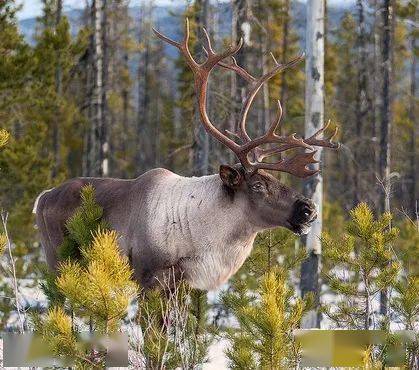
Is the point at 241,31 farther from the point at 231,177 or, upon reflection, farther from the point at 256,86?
the point at 231,177

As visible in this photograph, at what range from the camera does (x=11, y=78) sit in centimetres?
1091

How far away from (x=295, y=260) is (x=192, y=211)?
0.87 m

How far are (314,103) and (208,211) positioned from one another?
12.0 feet

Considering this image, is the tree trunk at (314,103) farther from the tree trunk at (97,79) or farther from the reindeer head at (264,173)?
the tree trunk at (97,79)

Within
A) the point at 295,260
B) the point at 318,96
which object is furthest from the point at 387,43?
the point at 295,260

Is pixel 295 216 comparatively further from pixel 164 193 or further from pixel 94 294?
pixel 94 294

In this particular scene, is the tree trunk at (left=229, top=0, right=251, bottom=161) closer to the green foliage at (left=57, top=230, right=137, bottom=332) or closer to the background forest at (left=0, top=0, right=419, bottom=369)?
the background forest at (left=0, top=0, right=419, bottom=369)

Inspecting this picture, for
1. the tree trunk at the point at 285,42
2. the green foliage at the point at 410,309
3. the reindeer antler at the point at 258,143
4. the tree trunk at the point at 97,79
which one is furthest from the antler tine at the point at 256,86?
the tree trunk at the point at 285,42

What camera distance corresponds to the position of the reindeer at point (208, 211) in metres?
5.70

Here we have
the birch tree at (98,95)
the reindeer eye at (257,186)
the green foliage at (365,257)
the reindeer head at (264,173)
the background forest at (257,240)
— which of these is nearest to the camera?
the background forest at (257,240)

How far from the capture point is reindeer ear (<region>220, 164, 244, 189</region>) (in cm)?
572

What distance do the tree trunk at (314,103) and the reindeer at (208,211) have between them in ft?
10.1

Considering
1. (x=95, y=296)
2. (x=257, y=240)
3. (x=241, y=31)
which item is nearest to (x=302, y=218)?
(x=257, y=240)

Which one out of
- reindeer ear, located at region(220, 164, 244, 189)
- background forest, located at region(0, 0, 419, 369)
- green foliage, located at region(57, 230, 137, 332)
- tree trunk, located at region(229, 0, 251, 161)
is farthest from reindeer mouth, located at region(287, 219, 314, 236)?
tree trunk, located at region(229, 0, 251, 161)
